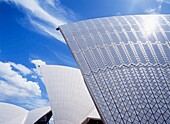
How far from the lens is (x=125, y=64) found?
1970 centimetres

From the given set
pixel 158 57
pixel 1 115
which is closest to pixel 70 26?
pixel 158 57

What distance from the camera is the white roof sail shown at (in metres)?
27.0

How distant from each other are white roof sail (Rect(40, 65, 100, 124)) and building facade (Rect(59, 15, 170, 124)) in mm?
9272

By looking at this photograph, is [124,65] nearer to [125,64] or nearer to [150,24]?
[125,64]

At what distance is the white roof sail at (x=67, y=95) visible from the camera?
88.6ft

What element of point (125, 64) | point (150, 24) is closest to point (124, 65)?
point (125, 64)

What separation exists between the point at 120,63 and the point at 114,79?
1.65m

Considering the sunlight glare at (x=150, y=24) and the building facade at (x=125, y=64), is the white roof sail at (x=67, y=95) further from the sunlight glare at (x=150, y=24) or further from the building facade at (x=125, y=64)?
the sunlight glare at (x=150, y=24)

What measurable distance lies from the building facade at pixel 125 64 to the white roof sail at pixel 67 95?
30.4 feet

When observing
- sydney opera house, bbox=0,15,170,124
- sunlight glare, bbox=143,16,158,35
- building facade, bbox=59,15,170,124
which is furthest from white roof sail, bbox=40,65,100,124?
sunlight glare, bbox=143,16,158,35

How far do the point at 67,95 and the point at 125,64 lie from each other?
12.8 meters

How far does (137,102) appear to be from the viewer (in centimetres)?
1738

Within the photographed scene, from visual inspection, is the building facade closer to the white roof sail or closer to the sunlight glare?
the sunlight glare

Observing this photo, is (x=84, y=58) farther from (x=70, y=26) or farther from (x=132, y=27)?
(x=132, y=27)
